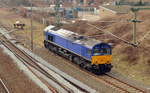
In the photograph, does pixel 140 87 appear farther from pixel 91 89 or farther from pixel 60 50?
pixel 60 50

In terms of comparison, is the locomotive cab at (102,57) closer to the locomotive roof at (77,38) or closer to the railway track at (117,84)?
the locomotive roof at (77,38)

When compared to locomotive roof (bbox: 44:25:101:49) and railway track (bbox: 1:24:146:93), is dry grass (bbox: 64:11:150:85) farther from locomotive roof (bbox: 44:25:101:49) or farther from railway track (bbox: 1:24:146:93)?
locomotive roof (bbox: 44:25:101:49)

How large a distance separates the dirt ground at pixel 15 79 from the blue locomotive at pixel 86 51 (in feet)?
24.6

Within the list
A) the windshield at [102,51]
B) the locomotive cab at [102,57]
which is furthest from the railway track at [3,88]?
the windshield at [102,51]

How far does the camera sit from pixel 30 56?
123 feet

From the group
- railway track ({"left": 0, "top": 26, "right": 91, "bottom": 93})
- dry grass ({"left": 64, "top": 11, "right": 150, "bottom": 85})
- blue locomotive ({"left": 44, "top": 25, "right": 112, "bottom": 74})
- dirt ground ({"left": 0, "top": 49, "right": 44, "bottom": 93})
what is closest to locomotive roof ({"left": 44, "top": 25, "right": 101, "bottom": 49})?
blue locomotive ({"left": 44, "top": 25, "right": 112, "bottom": 74})

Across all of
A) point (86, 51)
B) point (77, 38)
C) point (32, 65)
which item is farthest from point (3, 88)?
point (77, 38)

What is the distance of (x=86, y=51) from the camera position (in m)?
28.7

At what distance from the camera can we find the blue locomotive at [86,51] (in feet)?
91.6

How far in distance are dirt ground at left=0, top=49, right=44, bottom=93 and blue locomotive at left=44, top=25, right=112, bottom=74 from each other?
7496mm

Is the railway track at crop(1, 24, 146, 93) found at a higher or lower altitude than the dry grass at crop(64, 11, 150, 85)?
A: lower

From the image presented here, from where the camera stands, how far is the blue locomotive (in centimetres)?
2791

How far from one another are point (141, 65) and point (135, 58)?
188cm

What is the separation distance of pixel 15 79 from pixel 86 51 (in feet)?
28.6
